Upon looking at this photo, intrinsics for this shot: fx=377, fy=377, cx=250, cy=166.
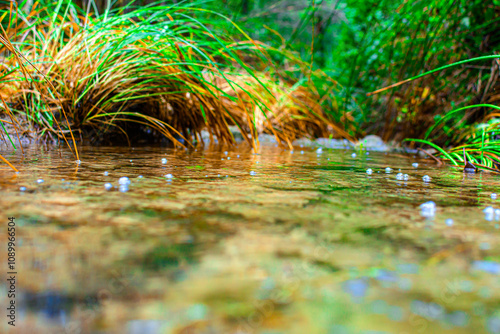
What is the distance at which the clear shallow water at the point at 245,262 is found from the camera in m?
0.33

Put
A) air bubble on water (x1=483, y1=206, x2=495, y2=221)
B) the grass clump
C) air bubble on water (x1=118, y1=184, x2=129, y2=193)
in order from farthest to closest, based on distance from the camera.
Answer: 1. the grass clump
2. air bubble on water (x1=118, y1=184, x2=129, y2=193)
3. air bubble on water (x1=483, y1=206, x2=495, y2=221)

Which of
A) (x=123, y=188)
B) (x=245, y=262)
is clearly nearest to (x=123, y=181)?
(x=123, y=188)

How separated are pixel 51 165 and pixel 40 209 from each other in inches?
21.1

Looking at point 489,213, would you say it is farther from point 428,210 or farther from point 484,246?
point 484,246

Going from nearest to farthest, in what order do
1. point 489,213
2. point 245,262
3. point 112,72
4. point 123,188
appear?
point 245,262
point 489,213
point 123,188
point 112,72

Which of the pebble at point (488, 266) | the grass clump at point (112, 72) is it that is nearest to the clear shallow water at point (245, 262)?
the pebble at point (488, 266)

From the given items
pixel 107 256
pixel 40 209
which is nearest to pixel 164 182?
pixel 40 209

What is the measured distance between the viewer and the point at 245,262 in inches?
16.9

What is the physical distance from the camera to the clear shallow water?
1.08 ft

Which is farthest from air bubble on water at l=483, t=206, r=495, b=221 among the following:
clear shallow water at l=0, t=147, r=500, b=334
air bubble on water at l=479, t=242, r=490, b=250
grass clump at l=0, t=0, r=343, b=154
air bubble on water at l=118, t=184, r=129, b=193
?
grass clump at l=0, t=0, r=343, b=154

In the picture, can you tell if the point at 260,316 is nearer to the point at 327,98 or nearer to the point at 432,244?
the point at 432,244

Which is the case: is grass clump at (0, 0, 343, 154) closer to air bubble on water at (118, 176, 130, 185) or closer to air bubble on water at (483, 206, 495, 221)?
air bubble on water at (118, 176, 130, 185)

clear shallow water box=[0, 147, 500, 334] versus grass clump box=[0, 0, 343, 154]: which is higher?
grass clump box=[0, 0, 343, 154]

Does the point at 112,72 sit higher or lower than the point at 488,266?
higher
